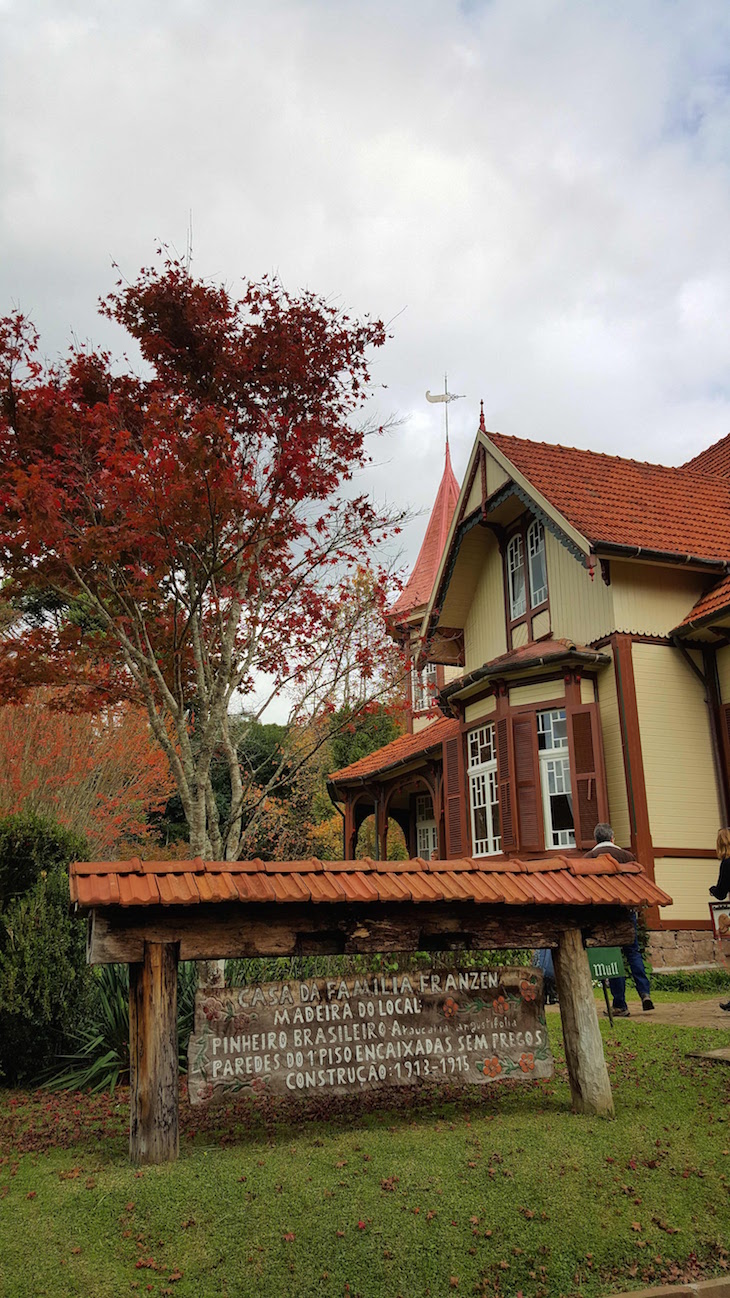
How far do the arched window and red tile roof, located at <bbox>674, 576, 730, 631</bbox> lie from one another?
8.63 feet

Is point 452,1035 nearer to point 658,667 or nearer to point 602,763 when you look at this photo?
point 602,763

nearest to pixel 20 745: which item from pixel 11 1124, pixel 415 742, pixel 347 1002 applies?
pixel 415 742

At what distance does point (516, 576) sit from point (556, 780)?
175 inches

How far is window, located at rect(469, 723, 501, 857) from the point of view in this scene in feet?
53.0

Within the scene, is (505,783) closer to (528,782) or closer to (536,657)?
(528,782)

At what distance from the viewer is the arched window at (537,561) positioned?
16.4 m

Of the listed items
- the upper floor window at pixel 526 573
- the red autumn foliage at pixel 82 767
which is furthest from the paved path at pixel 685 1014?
the red autumn foliage at pixel 82 767

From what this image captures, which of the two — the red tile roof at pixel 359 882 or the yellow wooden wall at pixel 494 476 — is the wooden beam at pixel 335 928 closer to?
the red tile roof at pixel 359 882

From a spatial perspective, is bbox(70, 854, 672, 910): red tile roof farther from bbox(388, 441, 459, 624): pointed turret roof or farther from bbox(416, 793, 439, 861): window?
bbox(388, 441, 459, 624): pointed turret roof

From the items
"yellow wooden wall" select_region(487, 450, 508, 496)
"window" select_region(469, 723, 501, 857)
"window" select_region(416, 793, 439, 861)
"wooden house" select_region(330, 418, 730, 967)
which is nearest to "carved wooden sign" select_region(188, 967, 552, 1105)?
"wooden house" select_region(330, 418, 730, 967)

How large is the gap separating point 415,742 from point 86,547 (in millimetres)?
13053

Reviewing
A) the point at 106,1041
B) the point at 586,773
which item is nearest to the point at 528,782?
the point at 586,773

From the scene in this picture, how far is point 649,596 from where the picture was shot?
14562 mm

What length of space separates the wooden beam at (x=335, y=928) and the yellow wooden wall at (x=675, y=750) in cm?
797
